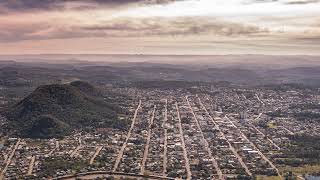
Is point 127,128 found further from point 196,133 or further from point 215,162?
point 215,162

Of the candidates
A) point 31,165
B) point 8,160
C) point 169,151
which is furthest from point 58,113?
point 31,165

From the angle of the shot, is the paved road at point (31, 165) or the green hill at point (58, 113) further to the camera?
the green hill at point (58, 113)

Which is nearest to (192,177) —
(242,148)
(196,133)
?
(242,148)

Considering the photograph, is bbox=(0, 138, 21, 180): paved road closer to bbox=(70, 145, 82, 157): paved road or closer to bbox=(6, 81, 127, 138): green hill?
bbox=(6, 81, 127, 138): green hill

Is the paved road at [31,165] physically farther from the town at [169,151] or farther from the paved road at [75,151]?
the paved road at [75,151]

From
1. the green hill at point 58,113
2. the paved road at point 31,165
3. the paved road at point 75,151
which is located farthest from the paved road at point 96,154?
the green hill at point 58,113

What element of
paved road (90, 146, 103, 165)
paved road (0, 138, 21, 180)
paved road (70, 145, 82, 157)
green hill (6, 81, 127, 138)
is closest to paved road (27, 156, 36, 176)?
paved road (0, 138, 21, 180)
